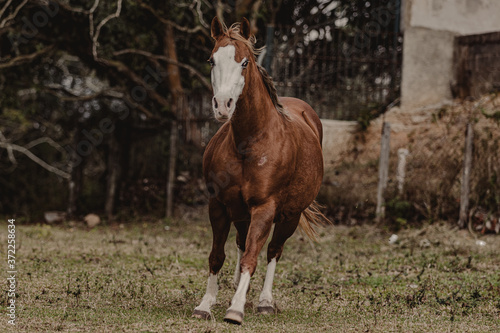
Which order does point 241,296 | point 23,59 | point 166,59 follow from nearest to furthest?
point 241,296, point 166,59, point 23,59

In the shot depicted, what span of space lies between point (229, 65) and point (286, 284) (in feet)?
9.74

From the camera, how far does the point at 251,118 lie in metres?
4.80

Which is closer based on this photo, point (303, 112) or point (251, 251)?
point (251, 251)

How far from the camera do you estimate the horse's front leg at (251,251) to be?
4422 mm

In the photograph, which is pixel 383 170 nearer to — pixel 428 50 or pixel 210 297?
pixel 428 50

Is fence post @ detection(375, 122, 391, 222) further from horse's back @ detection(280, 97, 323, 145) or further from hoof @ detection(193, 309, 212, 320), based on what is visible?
hoof @ detection(193, 309, 212, 320)

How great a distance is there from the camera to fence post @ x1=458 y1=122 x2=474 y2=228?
1038 cm

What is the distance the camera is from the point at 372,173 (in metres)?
12.3

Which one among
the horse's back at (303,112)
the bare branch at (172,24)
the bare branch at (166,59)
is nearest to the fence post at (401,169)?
the bare branch at (166,59)

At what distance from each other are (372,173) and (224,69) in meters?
8.34

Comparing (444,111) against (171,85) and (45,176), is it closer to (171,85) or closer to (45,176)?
(171,85)

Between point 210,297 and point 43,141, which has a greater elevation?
point 43,141

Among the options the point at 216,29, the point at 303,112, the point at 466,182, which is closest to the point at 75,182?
the point at 466,182

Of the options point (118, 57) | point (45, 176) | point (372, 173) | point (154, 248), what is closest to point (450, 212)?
point (372, 173)
